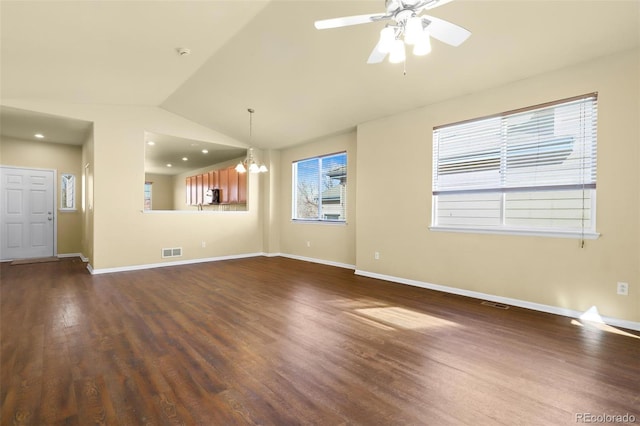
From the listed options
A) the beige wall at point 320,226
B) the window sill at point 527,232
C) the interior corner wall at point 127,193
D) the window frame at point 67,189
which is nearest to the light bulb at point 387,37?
the window sill at point 527,232

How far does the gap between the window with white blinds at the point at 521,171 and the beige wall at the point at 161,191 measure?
11164mm

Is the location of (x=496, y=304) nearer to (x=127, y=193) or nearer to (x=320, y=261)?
(x=320, y=261)

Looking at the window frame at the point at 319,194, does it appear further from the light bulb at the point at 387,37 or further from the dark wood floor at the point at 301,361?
the light bulb at the point at 387,37

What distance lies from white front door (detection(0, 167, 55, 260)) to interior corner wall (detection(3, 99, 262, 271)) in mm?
2565

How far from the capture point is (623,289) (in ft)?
9.37

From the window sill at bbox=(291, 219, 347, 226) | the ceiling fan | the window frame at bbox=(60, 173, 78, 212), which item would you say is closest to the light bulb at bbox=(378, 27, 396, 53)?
the ceiling fan

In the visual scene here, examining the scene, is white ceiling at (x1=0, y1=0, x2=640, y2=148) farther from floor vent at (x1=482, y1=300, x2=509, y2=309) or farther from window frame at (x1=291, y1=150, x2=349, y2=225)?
floor vent at (x1=482, y1=300, x2=509, y2=309)

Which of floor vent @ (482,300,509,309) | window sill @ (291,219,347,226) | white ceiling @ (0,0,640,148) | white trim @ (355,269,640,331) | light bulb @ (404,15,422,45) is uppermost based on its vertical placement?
white ceiling @ (0,0,640,148)

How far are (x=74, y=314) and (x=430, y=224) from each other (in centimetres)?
443

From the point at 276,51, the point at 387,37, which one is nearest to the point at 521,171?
the point at 387,37

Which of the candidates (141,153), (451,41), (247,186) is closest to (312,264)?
(247,186)

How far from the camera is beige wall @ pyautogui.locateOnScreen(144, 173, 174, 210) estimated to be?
11.8 m

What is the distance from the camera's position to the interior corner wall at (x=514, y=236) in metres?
2.84

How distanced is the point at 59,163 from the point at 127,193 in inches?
115
